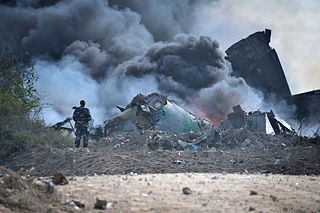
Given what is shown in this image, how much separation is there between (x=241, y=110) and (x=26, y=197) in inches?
458

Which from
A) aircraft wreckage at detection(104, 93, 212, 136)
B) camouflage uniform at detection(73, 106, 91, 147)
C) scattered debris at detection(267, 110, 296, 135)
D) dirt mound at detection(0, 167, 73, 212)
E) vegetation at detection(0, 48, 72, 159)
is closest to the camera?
dirt mound at detection(0, 167, 73, 212)

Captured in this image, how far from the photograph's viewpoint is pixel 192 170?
5.41 metres

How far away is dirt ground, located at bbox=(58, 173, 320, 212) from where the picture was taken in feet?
8.27

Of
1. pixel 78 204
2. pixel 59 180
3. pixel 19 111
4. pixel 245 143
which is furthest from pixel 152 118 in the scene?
pixel 78 204

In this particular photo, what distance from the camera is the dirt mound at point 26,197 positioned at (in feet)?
7.71

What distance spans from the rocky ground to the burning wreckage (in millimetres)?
2266

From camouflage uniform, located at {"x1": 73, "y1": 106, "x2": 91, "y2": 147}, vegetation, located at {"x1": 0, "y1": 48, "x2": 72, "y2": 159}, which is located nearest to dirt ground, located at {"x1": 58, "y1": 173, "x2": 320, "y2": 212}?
vegetation, located at {"x1": 0, "y1": 48, "x2": 72, "y2": 159}

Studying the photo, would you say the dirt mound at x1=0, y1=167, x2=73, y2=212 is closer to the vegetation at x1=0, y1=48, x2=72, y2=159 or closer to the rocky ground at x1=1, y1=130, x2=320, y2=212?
the rocky ground at x1=1, y1=130, x2=320, y2=212

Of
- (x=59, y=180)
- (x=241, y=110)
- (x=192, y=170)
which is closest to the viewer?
(x=59, y=180)

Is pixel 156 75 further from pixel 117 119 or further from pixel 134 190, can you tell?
pixel 134 190

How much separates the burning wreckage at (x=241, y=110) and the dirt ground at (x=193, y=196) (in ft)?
24.9

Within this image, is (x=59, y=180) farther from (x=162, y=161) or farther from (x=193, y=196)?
(x=162, y=161)

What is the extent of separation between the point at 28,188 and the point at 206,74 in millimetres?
23163

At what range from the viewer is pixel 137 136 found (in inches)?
440
